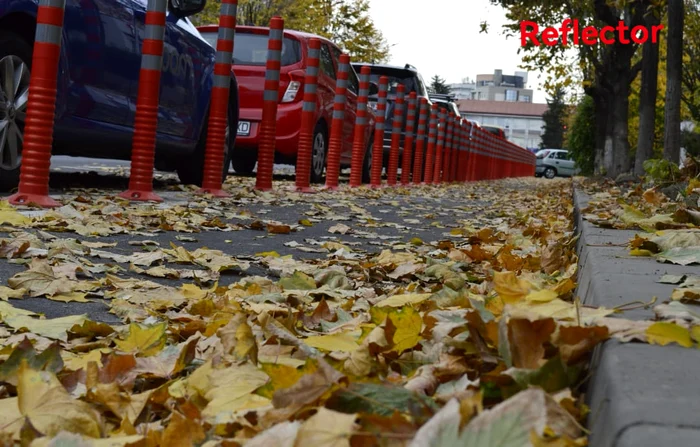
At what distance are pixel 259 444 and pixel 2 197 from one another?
5235 millimetres

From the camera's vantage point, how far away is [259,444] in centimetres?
142

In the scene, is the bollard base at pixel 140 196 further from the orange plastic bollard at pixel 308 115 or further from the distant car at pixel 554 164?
the distant car at pixel 554 164

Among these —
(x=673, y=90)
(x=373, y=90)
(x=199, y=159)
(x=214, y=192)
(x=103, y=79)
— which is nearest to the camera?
(x=103, y=79)

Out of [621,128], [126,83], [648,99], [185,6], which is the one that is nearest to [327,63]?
[185,6]

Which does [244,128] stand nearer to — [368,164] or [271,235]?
[368,164]

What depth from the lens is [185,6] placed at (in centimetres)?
812

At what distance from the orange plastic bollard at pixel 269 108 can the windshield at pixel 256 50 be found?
2.11 metres

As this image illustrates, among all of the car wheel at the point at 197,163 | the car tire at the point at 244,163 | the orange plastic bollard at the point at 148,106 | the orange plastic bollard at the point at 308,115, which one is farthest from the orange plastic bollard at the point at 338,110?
the orange plastic bollard at the point at 148,106

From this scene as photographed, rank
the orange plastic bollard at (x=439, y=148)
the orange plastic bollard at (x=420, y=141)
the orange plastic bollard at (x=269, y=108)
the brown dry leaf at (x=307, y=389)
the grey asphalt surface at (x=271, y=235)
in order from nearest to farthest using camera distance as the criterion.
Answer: the brown dry leaf at (x=307, y=389), the grey asphalt surface at (x=271, y=235), the orange plastic bollard at (x=269, y=108), the orange plastic bollard at (x=420, y=141), the orange plastic bollard at (x=439, y=148)

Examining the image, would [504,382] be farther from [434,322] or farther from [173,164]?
[173,164]

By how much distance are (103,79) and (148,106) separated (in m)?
0.40

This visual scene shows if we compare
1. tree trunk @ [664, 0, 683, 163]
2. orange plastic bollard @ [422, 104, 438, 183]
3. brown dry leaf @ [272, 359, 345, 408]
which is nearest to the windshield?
tree trunk @ [664, 0, 683, 163]

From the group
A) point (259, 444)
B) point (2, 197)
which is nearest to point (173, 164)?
point (2, 197)

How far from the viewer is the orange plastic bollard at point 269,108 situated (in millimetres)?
9852
